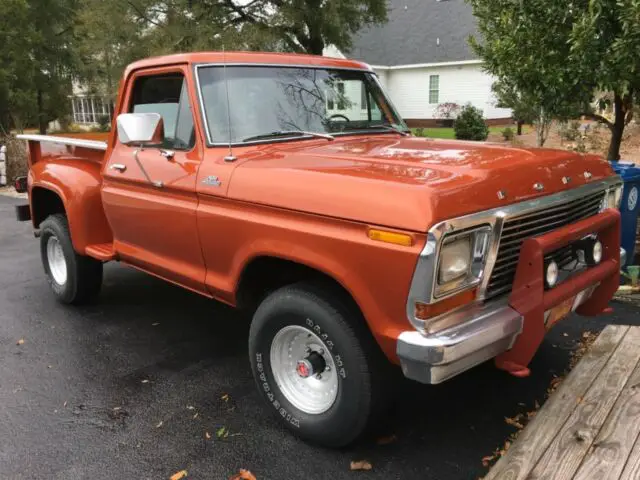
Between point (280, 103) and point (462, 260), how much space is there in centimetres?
179

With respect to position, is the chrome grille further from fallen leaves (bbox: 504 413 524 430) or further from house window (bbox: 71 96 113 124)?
house window (bbox: 71 96 113 124)

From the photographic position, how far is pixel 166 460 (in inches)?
119

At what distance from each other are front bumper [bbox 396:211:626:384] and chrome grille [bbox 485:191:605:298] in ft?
0.25

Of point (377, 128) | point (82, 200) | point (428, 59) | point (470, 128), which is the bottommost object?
point (470, 128)

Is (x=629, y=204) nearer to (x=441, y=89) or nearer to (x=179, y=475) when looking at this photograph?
(x=179, y=475)

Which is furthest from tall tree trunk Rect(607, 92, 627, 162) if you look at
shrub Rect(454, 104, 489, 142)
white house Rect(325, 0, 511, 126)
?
white house Rect(325, 0, 511, 126)

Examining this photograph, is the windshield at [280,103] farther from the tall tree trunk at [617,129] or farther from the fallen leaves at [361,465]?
the tall tree trunk at [617,129]

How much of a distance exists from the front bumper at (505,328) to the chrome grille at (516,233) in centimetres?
8

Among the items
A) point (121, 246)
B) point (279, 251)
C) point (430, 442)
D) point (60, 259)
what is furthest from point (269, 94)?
point (60, 259)

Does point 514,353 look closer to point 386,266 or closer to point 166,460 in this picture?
point 386,266

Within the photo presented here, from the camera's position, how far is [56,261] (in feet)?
17.9

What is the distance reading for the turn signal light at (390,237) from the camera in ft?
7.80

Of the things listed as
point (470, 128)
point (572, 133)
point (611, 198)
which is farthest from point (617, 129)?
point (470, 128)

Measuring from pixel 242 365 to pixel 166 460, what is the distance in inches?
44.6
